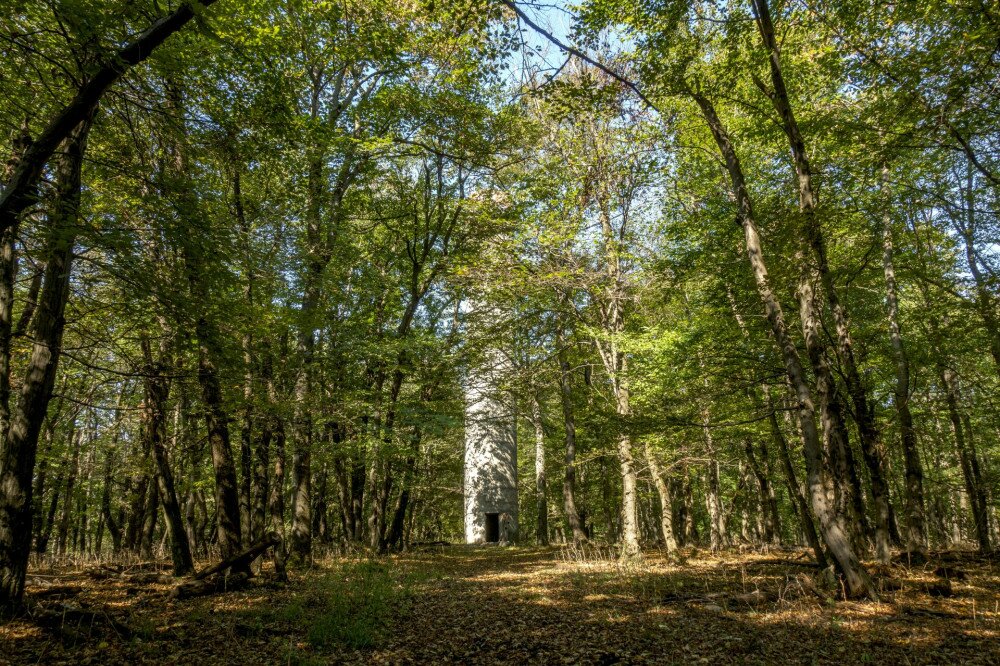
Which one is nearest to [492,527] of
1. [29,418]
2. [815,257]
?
[815,257]

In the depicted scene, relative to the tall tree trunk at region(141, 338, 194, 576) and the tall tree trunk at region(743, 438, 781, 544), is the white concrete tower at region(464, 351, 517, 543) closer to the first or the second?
the tall tree trunk at region(743, 438, 781, 544)

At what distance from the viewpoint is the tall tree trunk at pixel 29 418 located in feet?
18.1

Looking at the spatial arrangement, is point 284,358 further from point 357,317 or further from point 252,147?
point 252,147

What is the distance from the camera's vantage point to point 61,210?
15.7 feet

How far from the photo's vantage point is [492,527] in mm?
22516

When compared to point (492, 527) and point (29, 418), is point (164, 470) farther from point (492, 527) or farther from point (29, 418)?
point (492, 527)

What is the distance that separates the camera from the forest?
18.1ft

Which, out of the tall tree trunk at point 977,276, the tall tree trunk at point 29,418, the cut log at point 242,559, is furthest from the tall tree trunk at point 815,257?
the cut log at point 242,559

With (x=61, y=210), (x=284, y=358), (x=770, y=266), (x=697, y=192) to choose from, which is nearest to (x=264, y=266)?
(x=284, y=358)

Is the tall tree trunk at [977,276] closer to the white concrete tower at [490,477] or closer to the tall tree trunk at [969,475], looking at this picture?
the tall tree trunk at [969,475]

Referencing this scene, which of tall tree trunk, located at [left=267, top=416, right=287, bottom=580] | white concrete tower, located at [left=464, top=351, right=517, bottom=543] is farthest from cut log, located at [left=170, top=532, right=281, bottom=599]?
white concrete tower, located at [left=464, top=351, right=517, bottom=543]

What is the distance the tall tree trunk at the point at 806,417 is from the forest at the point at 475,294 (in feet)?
0.17

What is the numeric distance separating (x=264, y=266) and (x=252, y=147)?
106 inches

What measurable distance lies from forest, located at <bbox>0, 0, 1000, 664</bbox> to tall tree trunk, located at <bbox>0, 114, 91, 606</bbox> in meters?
0.04
